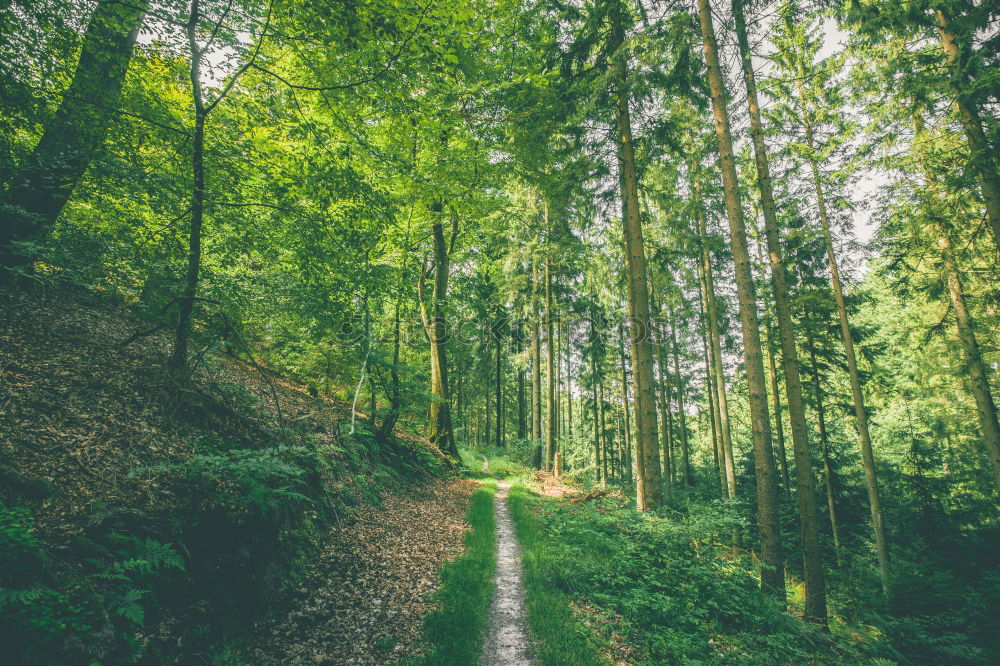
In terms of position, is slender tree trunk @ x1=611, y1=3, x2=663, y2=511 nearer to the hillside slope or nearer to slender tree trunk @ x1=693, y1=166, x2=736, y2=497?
slender tree trunk @ x1=693, y1=166, x2=736, y2=497

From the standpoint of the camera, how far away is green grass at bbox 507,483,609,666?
437 centimetres

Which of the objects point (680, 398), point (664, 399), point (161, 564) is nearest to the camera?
point (161, 564)

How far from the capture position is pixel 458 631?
4762mm

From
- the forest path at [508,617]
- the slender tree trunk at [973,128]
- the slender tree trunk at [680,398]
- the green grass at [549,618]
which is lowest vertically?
the forest path at [508,617]

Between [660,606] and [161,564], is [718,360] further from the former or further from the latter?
[161,564]

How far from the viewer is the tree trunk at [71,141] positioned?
4.89 m

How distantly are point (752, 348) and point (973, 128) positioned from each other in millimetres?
7213

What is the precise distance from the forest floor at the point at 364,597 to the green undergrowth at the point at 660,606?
172 cm

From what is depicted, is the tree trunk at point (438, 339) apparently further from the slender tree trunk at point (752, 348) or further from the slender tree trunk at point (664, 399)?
the slender tree trunk at point (664, 399)

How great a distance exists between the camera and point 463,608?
5336mm

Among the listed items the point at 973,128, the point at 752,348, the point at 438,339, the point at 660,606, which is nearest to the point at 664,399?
the point at 438,339

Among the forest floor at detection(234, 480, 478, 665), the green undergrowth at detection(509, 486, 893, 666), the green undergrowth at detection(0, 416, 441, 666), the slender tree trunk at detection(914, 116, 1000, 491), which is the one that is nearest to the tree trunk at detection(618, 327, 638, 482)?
the slender tree trunk at detection(914, 116, 1000, 491)

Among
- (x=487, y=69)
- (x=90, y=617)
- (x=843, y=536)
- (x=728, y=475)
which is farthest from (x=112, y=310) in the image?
(x=843, y=536)

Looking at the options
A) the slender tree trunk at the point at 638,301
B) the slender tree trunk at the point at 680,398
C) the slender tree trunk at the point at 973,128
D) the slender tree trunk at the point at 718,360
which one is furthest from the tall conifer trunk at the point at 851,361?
the slender tree trunk at the point at 680,398
